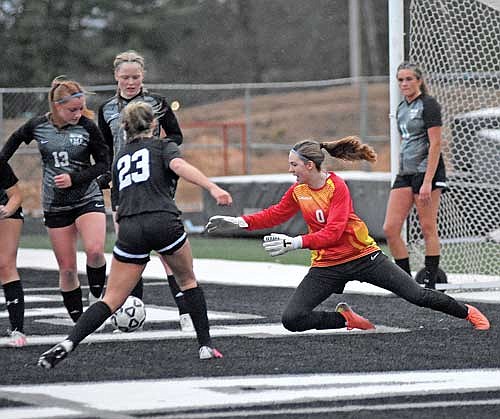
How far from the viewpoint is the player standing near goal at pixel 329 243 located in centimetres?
889

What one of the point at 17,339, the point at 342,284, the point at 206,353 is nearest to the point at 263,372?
the point at 206,353

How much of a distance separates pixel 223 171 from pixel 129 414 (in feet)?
60.0

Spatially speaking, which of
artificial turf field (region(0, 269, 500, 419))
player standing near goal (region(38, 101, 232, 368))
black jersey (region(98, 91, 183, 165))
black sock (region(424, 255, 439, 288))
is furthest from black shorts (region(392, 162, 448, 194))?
player standing near goal (region(38, 101, 232, 368))

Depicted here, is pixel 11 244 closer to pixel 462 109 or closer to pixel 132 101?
pixel 132 101

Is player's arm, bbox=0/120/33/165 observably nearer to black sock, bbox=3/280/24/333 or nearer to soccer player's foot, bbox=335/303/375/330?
black sock, bbox=3/280/24/333

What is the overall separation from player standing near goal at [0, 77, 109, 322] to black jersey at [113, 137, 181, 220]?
4.68 ft

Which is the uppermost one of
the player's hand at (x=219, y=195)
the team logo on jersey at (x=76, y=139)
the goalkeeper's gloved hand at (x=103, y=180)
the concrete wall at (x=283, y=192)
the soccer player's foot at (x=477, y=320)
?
the team logo on jersey at (x=76, y=139)

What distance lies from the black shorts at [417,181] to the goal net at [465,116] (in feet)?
5.21

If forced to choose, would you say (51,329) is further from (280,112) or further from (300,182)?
(280,112)

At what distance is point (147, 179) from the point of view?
316 inches

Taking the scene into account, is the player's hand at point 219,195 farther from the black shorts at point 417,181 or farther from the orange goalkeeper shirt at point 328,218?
the black shorts at point 417,181

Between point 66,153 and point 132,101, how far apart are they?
0.62 metres

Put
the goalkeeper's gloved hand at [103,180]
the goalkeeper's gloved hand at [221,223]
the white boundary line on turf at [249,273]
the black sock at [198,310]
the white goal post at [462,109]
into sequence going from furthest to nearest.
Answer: the white goal post at [462,109]
the white boundary line on turf at [249,273]
the goalkeeper's gloved hand at [103,180]
the goalkeeper's gloved hand at [221,223]
the black sock at [198,310]

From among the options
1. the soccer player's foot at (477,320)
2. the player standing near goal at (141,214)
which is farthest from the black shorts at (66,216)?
the soccer player's foot at (477,320)
